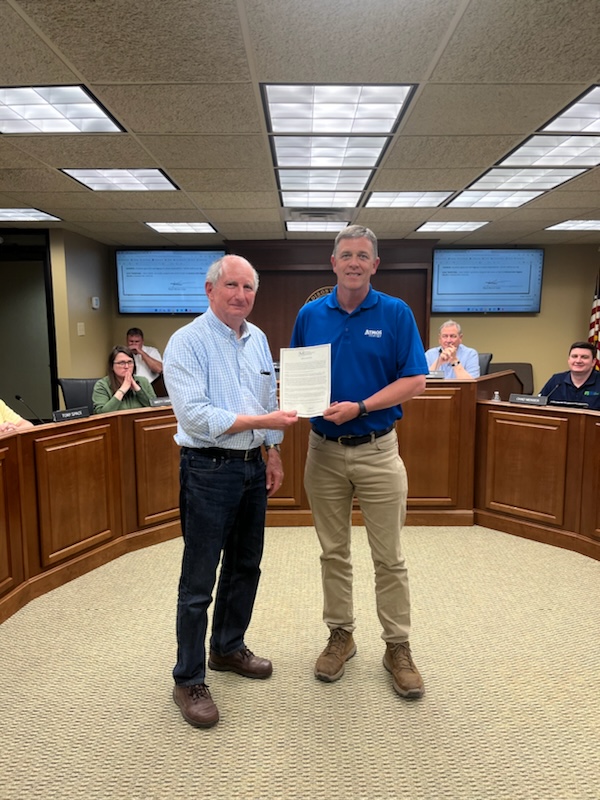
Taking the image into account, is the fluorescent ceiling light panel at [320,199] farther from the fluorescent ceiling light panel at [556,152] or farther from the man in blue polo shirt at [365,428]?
the man in blue polo shirt at [365,428]

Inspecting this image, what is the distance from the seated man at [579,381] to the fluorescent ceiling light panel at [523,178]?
1366mm

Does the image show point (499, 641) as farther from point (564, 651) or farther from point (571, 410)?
point (571, 410)

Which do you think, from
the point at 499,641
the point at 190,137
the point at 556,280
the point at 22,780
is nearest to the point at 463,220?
the point at 556,280

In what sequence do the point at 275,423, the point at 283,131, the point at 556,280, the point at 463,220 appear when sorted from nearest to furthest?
the point at 275,423
the point at 283,131
the point at 463,220
the point at 556,280

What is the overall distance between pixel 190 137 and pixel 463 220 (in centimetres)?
333

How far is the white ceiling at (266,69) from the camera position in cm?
194

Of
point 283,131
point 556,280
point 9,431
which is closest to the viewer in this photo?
point 9,431

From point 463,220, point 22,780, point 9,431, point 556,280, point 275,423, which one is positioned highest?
point 463,220

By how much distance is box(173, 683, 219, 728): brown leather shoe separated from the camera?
176 cm

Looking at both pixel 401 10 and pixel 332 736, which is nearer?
pixel 332 736

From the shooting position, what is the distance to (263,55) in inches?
87.3

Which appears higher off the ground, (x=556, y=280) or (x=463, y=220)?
(x=463, y=220)

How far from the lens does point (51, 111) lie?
2.81 metres

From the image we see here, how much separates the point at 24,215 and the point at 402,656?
5.37 m
